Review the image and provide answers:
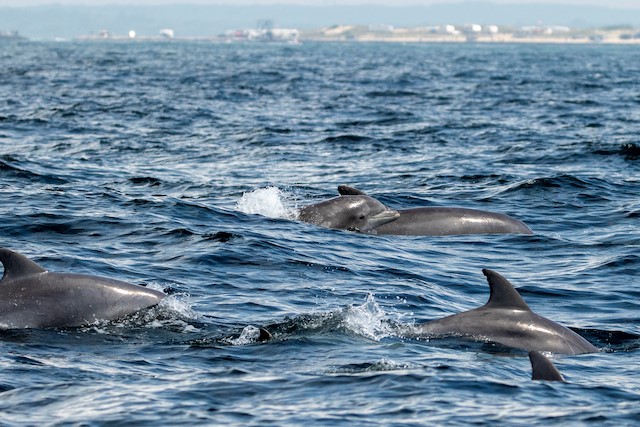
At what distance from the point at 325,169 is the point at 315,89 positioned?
28662 mm

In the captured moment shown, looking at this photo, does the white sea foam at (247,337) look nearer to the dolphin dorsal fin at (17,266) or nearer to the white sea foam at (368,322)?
the white sea foam at (368,322)

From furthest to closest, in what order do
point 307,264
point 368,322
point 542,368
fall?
point 307,264, point 368,322, point 542,368

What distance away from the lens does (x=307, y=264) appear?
15.6m

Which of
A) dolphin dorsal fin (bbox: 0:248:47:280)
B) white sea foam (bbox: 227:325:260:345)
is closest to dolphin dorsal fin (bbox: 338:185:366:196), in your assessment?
white sea foam (bbox: 227:325:260:345)

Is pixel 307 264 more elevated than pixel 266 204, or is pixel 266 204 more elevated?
pixel 266 204

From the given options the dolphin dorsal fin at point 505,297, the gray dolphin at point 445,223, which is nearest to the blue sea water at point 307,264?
the gray dolphin at point 445,223

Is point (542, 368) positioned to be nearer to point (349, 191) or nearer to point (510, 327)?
point (510, 327)

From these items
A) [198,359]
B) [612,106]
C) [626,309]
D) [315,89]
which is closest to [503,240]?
[626,309]

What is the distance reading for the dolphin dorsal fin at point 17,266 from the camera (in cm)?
1177

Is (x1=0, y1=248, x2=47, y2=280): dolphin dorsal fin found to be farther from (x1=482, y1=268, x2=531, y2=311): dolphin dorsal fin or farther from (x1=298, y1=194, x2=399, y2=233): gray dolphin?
(x1=298, y1=194, x2=399, y2=233): gray dolphin

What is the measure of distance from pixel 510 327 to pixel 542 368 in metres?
1.63

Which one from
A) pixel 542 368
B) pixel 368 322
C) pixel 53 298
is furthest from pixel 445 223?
pixel 542 368

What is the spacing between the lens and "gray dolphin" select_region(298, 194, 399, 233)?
58.8 feet

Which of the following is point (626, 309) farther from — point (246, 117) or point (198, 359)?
point (246, 117)
